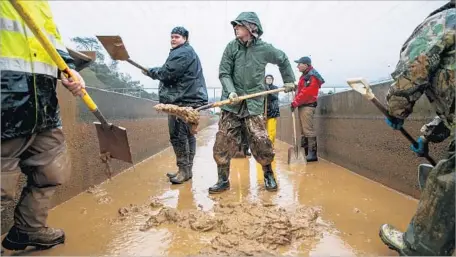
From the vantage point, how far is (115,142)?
2955mm

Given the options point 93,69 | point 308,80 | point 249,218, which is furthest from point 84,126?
point 93,69

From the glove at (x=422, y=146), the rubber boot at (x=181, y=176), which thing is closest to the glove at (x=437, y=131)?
the glove at (x=422, y=146)

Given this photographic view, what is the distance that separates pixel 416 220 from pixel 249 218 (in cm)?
125

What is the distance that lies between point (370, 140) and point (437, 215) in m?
3.09

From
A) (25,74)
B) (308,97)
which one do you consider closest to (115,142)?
(25,74)

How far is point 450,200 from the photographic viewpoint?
1.74m

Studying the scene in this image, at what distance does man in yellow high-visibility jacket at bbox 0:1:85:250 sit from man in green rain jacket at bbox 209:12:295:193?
1932 millimetres

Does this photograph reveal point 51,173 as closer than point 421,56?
No

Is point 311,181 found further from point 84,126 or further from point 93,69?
point 93,69

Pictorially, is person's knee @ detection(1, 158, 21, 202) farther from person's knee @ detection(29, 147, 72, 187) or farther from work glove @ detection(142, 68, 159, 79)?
work glove @ detection(142, 68, 159, 79)

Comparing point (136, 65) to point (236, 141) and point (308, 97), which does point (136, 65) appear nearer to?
point (236, 141)

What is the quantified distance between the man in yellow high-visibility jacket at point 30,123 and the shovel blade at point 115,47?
2.52 metres

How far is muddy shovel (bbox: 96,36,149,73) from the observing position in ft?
15.6

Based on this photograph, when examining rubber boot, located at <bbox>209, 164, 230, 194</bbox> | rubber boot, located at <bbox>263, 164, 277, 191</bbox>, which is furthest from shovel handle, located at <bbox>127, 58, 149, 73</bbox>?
rubber boot, located at <bbox>263, 164, 277, 191</bbox>
